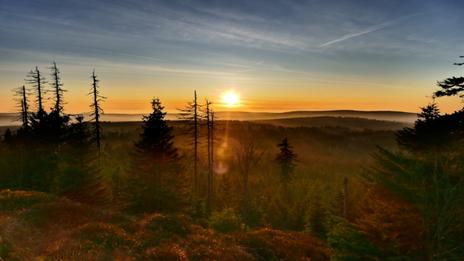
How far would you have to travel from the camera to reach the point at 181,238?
23781 mm

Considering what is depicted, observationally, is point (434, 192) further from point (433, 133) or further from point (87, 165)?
point (87, 165)

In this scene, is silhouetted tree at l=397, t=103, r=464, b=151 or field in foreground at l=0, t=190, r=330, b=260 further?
silhouetted tree at l=397, t=103, r=464, b=151

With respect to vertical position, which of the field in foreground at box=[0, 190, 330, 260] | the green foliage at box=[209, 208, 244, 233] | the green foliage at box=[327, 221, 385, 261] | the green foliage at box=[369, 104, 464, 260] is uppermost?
the green foliage at box=[369, 104, 464, 260]

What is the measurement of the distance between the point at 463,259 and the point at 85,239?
17739mm

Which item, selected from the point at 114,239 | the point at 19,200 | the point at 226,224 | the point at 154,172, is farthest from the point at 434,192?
the point at 19,200

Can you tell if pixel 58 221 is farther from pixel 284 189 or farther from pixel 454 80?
pixel 284 189

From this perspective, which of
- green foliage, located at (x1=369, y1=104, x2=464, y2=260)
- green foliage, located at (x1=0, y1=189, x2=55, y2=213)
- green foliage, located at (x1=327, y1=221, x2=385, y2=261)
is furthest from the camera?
green foliage, located at (x1=0, y1=189, x2=55, y2=213)

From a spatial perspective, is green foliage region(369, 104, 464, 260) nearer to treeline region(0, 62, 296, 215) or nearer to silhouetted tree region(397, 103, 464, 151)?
silhouetted tree region(397, 103, 464, 151)

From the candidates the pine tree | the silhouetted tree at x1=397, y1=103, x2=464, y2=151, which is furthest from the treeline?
the silhouetted tree at x1=397, y1=103, x2=464, y2=151

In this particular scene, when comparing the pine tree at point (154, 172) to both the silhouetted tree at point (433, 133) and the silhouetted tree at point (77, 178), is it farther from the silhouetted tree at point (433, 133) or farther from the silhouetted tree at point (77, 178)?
the silhouetted tree at point (433, 133)

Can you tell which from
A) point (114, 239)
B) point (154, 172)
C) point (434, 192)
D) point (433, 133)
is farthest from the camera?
point (154, 172)

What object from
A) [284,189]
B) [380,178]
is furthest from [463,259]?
[284,189]

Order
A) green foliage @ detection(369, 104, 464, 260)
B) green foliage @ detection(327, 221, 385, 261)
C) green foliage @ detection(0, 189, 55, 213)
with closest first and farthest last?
green foliage @ detection(369, 104, 464, 260), green foliage @ detection(327, 221, 385, 261), green foliage @ detection(0, 189, 55, 213)

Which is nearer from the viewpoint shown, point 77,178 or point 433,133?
point 433,133
